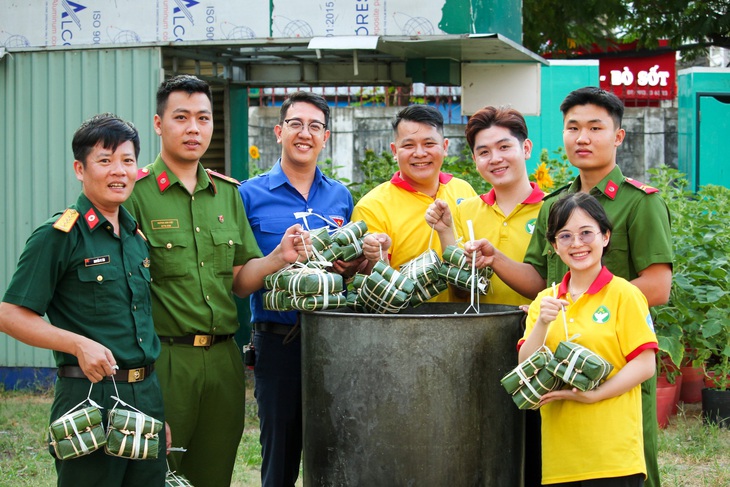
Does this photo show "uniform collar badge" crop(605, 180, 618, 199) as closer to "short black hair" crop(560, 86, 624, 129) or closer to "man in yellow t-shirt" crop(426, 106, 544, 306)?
"short black hair" crop(560, 86, 624, 129)

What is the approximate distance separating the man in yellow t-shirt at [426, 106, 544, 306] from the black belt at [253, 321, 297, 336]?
719 millimetres

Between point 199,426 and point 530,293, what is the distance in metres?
1.34

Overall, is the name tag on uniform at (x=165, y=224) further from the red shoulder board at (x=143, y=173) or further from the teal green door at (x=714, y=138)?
the teal green door at (x=714, y=138)

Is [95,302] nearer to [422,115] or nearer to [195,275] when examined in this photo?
[195,275]

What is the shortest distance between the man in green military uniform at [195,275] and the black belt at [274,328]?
0.65ft

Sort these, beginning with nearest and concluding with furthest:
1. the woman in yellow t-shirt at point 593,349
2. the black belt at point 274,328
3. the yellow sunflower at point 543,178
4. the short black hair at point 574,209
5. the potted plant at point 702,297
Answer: the woman in yellow t-shirt at point 593,349 < the short black hair at point 574,209 < the black belt at point 274,328 < the potted plant at point 702,297 < the yellow sunflower at point 543,178

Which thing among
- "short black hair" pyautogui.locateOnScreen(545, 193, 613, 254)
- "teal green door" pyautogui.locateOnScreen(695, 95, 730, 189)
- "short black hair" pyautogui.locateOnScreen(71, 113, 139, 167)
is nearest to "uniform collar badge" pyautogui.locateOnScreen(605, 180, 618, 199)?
"short black hair" pyautogui.locateOnScreen(545, 193, 613, 254)

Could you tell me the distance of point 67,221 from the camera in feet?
10.00

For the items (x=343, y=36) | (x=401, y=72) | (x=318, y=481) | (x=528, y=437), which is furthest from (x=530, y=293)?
(x=401, y=72)

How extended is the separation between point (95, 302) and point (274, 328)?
965mm

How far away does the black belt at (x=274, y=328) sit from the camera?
386 cm

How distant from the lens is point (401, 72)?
7086 mm

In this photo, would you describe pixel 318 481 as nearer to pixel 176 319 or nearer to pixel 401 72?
pixel 176 319

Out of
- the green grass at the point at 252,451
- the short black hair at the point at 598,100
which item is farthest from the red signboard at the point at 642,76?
the short black hair at the point at 598,100
